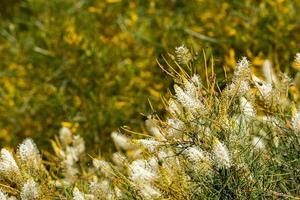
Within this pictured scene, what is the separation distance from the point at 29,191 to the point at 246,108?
86 centimetres

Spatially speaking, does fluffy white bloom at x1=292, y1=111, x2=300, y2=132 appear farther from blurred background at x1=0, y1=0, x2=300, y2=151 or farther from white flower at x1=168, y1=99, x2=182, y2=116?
blurred background at x1=0, y1=0, x2=300, y2=151

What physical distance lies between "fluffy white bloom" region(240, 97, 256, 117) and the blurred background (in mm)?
2256

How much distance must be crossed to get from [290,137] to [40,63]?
342 centimetres

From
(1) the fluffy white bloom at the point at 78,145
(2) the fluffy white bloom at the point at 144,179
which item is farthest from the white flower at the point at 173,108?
(1) the fluffy white bloom at the point at 78,145

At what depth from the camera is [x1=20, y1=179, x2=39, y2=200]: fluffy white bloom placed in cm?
292

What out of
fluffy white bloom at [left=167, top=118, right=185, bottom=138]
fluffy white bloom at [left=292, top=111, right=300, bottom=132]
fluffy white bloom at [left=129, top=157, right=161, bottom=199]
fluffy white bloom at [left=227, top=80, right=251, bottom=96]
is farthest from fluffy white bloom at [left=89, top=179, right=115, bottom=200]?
fluffy white bloom at [left=292, top=111, right=300, bottom=132]

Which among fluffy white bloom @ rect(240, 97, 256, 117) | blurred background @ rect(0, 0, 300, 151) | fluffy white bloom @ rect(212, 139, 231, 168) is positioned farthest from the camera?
blurred background @ rect(0, 0, 300, 151)

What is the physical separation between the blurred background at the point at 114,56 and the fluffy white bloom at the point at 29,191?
2.23m

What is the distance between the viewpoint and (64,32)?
599 centimetres

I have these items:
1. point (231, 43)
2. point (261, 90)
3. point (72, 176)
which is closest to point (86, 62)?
point (231, 43)

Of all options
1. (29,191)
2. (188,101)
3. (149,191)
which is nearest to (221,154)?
(188,101)

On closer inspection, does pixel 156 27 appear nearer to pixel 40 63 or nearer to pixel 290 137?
pixel 40 63

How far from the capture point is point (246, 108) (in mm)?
2951

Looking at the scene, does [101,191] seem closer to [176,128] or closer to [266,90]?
[176,128]
